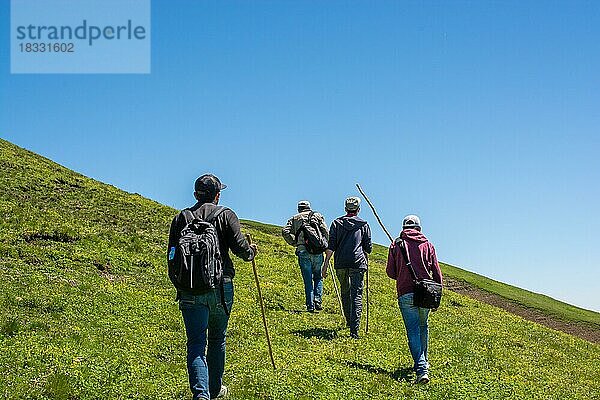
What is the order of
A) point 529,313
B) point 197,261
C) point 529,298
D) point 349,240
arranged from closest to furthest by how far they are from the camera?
point 197,261
point 349,240
point 529,313
point 529,298

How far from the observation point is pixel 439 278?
12.6m

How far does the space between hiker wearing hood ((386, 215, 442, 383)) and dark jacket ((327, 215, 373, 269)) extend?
2639 millimetres

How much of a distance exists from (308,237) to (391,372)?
5527mm

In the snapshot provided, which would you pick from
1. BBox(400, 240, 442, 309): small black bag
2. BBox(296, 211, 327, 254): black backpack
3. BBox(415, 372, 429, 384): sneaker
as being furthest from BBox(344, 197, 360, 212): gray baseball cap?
BBox(415, 372, 429, 384): sneaker

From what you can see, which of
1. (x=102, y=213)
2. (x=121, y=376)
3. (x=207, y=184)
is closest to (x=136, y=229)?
(x=102, y=213)

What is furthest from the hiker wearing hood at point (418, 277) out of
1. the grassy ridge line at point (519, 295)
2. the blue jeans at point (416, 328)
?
the grassy ridge line at point (519, 295)

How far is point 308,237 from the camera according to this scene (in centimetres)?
1819

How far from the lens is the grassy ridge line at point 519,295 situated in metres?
39.3

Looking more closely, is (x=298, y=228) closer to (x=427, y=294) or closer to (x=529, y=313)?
(x=427, y=294)

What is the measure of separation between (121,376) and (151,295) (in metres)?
7.17

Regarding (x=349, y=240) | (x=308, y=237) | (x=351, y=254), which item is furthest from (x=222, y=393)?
(x=308, y=237)

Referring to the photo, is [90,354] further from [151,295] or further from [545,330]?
[545,330]

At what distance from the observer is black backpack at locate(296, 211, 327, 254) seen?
59.7 feet

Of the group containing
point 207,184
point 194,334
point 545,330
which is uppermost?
point 207,184
